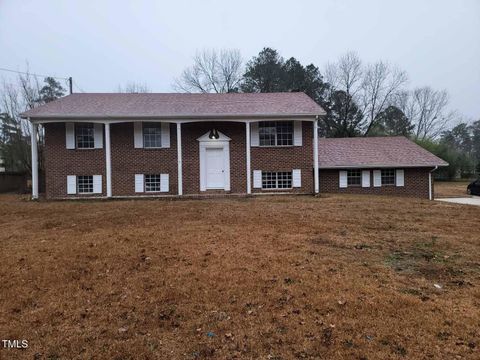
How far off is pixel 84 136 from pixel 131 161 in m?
2.58

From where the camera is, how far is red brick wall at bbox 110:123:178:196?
58.9 ft

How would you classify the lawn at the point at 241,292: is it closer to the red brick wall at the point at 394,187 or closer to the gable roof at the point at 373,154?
the red brick wall at the point at 394,187

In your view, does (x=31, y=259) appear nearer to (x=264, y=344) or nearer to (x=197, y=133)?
(x=264, y=344)

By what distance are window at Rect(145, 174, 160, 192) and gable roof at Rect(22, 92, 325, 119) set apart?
2.88 metres

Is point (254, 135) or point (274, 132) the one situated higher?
point (274, 132)

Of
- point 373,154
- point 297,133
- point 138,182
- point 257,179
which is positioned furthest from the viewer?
point 373,154

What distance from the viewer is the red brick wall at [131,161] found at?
18.0m

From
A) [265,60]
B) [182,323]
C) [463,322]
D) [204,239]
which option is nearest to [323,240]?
[204,239]

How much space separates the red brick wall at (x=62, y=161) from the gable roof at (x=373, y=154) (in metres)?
11.4

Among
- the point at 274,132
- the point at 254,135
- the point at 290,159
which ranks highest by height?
the point at 274,132

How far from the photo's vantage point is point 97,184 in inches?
706

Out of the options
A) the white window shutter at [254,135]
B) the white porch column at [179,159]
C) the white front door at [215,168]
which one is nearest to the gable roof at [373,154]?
the white window shutter at [254,135]

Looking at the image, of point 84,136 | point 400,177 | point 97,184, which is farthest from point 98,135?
point 400,177

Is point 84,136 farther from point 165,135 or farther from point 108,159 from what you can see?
point 165,135
